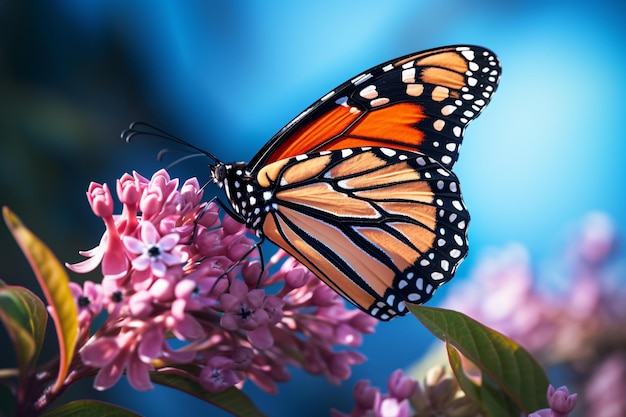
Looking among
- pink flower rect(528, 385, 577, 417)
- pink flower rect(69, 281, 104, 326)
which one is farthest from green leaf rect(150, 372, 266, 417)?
pink flower rect(528, 385, 577, 417)

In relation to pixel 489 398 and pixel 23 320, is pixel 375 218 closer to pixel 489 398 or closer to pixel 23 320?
pixel 489 398

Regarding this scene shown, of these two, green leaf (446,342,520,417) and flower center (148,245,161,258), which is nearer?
flower center (148,245,161,258)

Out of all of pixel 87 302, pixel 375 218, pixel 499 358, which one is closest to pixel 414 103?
pixel 375 218

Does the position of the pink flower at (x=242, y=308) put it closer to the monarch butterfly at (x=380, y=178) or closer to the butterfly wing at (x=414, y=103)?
the monarch butterfly at (x=380, y=178)

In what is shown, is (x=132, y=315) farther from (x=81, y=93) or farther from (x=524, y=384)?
(x=81, y=93)

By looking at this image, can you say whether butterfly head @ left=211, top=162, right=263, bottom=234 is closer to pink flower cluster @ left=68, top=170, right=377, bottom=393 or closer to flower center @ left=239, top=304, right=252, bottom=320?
pink flower cluster @ left=68, top=170, right=377, bottom=393

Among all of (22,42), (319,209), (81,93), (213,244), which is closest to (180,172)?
(81,93)
